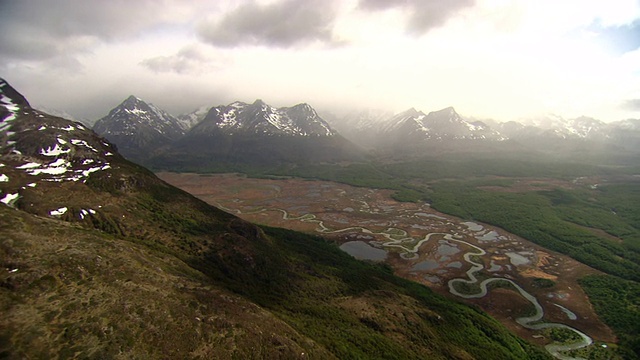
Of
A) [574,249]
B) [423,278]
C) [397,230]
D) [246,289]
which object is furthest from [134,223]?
[574,249]

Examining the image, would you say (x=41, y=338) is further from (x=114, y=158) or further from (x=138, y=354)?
(x=114, y=158)

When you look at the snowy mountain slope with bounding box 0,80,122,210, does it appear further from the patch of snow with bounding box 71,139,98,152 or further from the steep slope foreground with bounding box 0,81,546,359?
the steep slope foreground with bounding box 0,81,546,359

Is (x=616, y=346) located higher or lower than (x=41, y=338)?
lower

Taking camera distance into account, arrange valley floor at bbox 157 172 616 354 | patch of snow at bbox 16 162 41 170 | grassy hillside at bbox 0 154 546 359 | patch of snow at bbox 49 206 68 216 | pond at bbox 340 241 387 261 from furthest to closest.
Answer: pond at bbox 340 241 387 261 → valley floor at bbox 157 172 616 354 → patch of snow at bbox 16 162 41 170 → patch of snow at bbox 49 206 68 216 → grassy hillside at bbox 0 154 546 359

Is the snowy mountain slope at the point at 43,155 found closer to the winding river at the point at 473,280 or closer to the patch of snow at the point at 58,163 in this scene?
the patch of snow at the point at 58,163

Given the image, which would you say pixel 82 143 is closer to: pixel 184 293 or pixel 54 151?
pixel 54 151

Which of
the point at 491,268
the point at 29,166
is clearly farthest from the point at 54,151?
the point at 491,268

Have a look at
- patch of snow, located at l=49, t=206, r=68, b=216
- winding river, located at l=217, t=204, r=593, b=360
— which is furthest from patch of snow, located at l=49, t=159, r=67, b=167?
winding river, located at l=217, t=204, r=593, b=360
